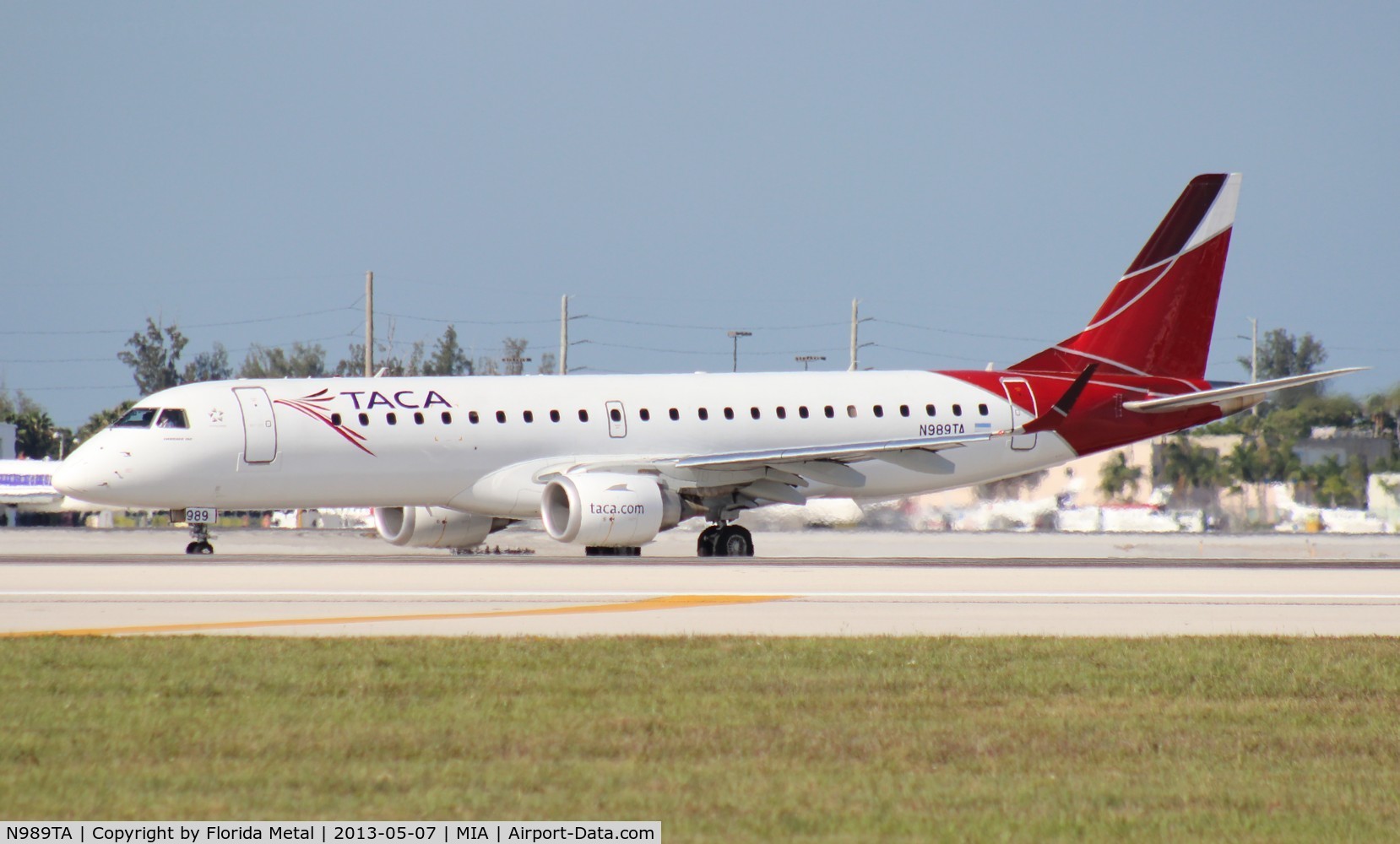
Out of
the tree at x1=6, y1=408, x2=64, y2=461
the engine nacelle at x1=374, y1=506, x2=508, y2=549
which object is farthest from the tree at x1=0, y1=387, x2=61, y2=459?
the engine nacelle at x1=374, y1=506, x2=508, y2=549

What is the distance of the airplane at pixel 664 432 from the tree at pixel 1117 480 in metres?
7.75

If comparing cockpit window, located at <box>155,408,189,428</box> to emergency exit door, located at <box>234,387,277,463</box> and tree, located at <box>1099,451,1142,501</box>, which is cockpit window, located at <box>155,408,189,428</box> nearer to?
emergency exit door, located at <box>234,387,277,463</box>

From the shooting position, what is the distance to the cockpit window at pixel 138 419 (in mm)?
28656

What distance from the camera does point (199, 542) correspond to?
29.7 m

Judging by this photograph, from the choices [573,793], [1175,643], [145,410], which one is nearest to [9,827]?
[573,793]

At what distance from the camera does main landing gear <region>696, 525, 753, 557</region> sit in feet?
99.5

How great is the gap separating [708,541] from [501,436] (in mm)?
4026

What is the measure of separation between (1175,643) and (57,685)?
330 inches

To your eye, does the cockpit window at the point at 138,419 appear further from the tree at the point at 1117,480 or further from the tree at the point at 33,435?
the tree at the point at 33,435

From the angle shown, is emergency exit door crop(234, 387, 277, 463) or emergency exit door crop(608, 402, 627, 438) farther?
emergency exit door crop(608, 402, 627, 438)

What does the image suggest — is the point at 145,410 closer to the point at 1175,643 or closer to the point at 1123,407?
the point at 1123,407

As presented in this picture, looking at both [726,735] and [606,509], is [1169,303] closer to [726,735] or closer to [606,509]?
[606,509]

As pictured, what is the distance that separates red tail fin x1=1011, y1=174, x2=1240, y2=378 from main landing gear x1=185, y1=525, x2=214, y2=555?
15.6m

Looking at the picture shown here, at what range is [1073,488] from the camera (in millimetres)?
41219
